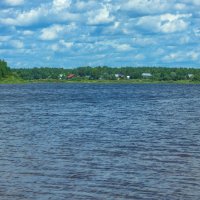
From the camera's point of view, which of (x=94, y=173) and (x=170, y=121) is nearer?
(x=94, y=173)

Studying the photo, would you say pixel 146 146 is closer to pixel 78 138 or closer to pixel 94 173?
pixel 78 138

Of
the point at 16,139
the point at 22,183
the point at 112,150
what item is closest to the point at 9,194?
the point at 22,183

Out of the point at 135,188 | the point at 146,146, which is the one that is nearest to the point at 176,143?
the point at 146,146

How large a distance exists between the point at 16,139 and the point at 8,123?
16602 mm

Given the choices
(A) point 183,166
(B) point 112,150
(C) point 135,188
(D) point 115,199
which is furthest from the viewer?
(B) point 112,150

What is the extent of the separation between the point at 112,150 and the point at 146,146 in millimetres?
3285

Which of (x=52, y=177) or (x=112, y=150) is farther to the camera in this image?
(x=112, y=150)

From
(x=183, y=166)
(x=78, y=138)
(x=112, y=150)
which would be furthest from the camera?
(x=78, y=138)

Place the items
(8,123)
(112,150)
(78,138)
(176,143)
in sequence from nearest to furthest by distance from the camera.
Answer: (112,150) → (176,143) → (78,138) → (8,123)

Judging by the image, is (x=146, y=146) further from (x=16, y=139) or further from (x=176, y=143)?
(x=16, y=139)

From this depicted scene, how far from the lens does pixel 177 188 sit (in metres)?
25.4

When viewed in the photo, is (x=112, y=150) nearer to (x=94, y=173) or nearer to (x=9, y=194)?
(x=94, y=173)

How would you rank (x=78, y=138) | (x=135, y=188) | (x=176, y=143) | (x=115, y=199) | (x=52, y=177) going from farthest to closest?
(x=78, y=138)
(x=176, y=143)
(x=52, y=177)
(x=135, y=188)
(x=115, y=199)

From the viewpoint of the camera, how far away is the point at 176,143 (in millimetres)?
41500
